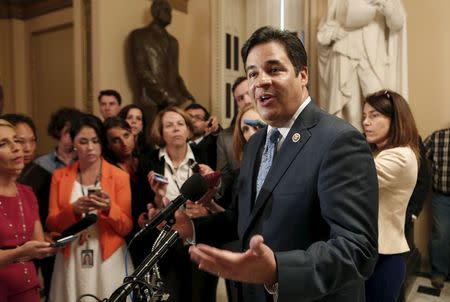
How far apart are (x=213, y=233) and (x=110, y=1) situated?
365 centimetres

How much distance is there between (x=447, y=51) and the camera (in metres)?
4.12

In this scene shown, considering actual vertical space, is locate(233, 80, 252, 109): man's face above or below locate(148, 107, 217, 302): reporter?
above

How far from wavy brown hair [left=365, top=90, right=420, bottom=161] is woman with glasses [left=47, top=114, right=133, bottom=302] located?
1335 mm

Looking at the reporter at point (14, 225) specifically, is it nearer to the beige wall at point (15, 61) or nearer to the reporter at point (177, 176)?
the reporter at point (177, 176)

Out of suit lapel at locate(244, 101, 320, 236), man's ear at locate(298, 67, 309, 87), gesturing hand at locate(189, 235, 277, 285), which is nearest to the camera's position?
gesturing hand at locate(189, 235, 277, 285)

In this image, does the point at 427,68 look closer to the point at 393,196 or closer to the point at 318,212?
the point at 393,196

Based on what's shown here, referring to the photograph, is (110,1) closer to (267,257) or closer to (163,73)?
(163,73)

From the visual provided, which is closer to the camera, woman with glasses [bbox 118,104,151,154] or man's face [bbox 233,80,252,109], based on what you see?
man's face [bbox 233,80,252,109]

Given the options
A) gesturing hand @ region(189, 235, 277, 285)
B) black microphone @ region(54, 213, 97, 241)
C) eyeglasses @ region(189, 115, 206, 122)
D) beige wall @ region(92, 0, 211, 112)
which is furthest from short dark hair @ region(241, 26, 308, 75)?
beige wall @ region(92, 0, 211, 112)

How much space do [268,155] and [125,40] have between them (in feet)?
11.9

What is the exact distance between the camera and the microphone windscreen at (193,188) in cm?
112

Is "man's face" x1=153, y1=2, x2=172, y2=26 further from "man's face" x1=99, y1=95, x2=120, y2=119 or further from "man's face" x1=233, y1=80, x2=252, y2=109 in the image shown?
"man's face" x1=233, y1=80, x2=252, y2=109

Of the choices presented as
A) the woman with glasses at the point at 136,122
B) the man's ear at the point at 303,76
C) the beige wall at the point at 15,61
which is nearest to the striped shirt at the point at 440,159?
the woman with glasses at the point at 136,122

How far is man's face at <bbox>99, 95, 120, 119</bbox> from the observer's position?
11.3ft
